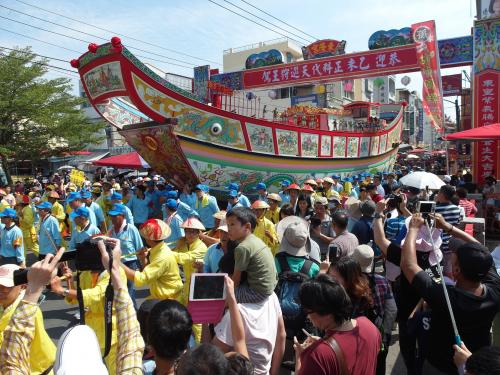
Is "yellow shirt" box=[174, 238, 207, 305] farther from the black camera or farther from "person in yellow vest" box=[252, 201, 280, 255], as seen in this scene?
the black camera

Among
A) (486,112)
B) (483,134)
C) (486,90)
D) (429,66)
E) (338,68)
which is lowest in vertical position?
(483,134)

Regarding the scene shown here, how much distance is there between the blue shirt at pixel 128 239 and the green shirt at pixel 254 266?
2384 millimetres

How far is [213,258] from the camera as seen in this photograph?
3580mm

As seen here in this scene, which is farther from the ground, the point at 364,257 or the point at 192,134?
the point at 192,134

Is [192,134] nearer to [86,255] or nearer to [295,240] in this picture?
[295,240]

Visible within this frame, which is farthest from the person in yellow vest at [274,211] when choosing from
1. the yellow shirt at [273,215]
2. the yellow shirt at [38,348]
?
the yellow shirt at [38,348]

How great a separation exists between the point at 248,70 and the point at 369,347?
1772 cm

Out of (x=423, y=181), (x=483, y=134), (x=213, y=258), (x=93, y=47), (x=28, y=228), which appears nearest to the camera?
(x=213, y=258)

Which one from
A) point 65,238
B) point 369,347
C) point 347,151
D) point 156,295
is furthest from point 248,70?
point 369,347

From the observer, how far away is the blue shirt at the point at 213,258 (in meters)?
3.54

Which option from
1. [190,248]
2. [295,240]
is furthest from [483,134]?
[190,248]

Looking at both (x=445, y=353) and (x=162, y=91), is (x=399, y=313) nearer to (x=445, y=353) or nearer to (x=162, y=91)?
(x=445, y=353)

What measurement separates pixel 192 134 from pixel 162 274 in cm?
756

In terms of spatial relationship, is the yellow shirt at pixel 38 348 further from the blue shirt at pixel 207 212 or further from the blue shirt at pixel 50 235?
the blue shirt at pixel 207 212
